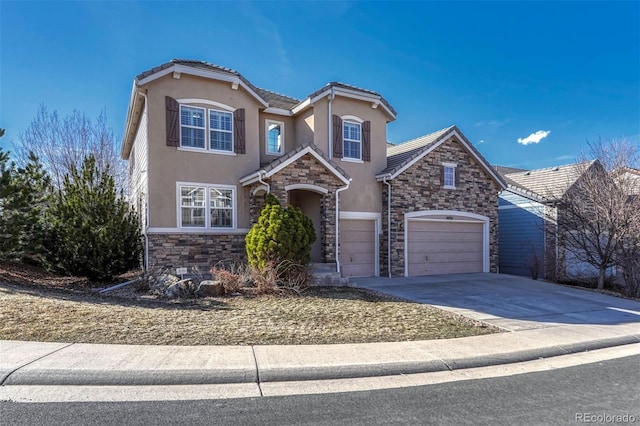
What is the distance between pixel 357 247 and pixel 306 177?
11.9ft

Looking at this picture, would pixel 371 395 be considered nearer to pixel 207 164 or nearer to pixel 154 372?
pixel 154 372

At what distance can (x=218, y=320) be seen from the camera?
7.73 m

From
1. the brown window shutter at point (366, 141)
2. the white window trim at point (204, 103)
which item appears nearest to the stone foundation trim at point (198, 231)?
the white window trim at point (204, 103)

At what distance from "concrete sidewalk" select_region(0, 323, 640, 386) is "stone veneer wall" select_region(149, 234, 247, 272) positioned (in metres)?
6.58

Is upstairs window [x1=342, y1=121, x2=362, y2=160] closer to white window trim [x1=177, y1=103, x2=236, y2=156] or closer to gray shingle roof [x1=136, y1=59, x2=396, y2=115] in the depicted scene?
gray shingle roof [x1=136, y1=59, x2=396, y2=115]

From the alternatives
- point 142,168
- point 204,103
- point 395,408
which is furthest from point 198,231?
point 395,408

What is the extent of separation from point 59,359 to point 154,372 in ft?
4.53

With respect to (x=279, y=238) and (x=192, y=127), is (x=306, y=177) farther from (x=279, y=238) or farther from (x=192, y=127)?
(x=192, y=127)

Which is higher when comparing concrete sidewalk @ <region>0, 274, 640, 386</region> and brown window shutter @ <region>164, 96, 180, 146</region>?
brown window shutter @ <region>164, 96, 180, 146</region>

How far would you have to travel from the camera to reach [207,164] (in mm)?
13508

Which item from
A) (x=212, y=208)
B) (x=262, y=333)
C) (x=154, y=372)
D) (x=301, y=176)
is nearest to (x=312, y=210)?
(x=301, y=176)

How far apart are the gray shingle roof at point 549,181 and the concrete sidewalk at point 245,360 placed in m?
11.4

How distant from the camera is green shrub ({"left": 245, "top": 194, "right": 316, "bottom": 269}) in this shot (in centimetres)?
1122

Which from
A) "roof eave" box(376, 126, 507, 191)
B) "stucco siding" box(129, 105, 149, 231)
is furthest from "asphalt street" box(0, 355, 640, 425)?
"roof eave" box(376, 126, 507, 191)
